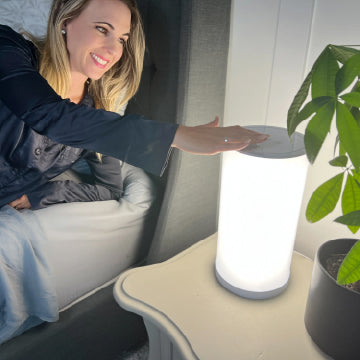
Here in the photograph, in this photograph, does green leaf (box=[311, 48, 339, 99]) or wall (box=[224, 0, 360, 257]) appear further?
wall (box=[224, 0, 360, 257])

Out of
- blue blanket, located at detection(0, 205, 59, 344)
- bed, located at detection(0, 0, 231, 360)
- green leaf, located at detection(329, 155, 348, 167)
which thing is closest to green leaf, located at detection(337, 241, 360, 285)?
green leaf, located at detection(329, 155, 348, 167)

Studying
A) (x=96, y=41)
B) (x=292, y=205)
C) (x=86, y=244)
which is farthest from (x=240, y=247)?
(x=96, y=41)

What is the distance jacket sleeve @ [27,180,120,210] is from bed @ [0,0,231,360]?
0.15ft

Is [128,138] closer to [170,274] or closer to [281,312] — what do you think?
[170,274]

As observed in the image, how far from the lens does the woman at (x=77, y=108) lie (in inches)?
33.0

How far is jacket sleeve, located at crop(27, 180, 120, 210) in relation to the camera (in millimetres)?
1065

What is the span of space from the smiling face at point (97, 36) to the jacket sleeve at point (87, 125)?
0.22m

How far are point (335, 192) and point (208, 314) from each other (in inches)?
15.6

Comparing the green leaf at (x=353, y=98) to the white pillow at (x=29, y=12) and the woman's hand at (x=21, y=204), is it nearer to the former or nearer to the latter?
the woman's hand at (x=21, y=204)

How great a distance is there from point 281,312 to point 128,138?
0.52 m

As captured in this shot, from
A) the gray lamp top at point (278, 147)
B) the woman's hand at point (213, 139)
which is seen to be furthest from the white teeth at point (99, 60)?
the gray lamp top at point (278, 147)

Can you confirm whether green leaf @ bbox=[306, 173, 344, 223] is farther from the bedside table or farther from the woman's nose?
the woman's nose

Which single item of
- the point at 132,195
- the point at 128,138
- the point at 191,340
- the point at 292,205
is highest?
the point at 128,138

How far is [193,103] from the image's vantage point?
1061mm
